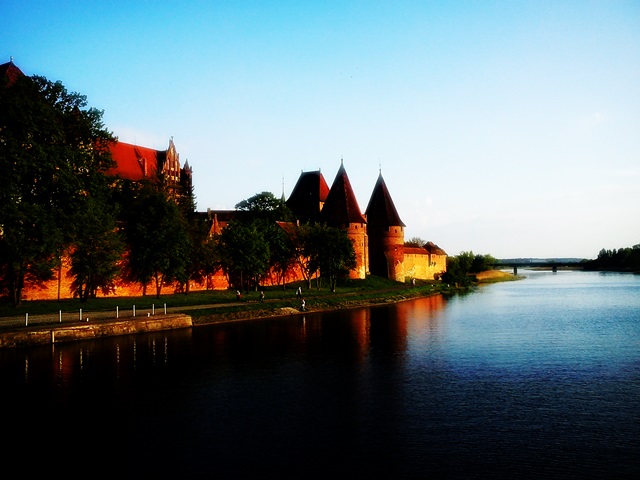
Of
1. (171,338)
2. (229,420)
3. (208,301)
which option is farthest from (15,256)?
(229,420)

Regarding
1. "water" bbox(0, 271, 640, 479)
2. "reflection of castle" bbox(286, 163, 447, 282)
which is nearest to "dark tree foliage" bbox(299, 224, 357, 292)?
"reflection of castle" bbox(286, 163, 447, 282)

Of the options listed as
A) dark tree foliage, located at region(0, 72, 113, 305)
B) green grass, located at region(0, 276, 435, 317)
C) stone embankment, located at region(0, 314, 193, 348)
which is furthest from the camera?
green grass, located at region(0, 276, 435, 317)

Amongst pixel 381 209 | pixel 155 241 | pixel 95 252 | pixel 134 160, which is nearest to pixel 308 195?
pixel 381 209

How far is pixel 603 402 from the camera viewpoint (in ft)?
48.5

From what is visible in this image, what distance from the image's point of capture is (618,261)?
156000 millimetres

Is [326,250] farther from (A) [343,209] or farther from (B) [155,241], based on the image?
(B) [155,241]

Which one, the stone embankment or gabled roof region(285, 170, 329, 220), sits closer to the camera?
the stone embankment

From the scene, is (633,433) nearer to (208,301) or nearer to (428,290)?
(208,301)

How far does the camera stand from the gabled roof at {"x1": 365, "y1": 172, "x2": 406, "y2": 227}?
7181 centimetres

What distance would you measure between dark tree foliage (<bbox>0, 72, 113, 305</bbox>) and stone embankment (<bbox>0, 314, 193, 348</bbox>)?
5.35m

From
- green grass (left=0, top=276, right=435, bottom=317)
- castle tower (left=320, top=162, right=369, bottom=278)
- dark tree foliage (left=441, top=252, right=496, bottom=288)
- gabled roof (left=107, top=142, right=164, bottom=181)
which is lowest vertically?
green grass (left=0, top=276, right=435, bottom=317)

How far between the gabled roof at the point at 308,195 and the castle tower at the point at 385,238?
694 cm

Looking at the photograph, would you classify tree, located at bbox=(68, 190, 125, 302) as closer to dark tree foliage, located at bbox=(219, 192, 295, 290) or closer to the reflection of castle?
dark tree foliage, located at bbox=(219, 192, 295, 290)

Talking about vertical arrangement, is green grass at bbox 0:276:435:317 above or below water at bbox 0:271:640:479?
above
